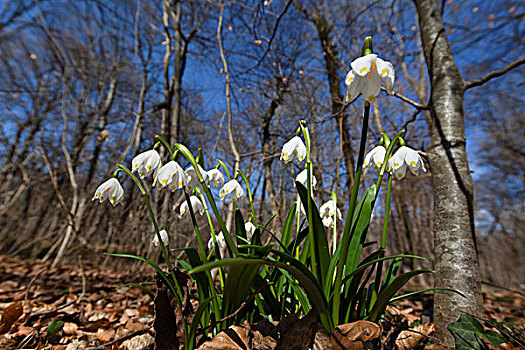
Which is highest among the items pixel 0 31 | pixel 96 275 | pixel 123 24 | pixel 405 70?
pixel 0 31

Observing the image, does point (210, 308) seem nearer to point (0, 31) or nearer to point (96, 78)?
point (96, 78)

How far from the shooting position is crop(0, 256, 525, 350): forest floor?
130 cm

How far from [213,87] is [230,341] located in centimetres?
592

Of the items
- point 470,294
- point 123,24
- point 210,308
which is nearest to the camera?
point 210,308

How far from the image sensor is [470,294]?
144 centimetres

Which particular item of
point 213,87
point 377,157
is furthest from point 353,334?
point 213,87

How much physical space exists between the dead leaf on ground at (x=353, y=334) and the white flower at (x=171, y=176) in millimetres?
802

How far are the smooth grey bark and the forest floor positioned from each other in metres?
0.26

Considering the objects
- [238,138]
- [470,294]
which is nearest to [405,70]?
[238,138]

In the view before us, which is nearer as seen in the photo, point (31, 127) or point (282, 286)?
point (282, 286)

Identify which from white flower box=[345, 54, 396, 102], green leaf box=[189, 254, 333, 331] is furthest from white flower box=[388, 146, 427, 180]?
green leaf box=[189, 254, 333, 331]

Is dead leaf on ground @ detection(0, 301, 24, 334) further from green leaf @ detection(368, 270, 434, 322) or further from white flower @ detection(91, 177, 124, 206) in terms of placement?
green leaf @ detection(368, 270, 434, 322)

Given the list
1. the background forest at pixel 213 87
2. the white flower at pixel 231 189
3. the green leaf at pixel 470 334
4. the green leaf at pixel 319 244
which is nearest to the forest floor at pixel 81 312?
the green leaf at pixel 470 334

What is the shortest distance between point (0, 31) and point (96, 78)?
197 inches
